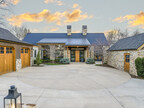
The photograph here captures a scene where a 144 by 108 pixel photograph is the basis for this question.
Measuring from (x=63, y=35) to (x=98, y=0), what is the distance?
1350 centimetres

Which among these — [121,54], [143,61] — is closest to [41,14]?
[121,54]

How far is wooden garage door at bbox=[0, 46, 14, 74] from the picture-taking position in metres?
8.35

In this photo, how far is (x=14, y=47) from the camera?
9.71 m

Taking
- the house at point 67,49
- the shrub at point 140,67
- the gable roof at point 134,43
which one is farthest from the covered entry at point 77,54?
the shrub at point 140,67

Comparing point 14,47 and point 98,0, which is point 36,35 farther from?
point 98,0

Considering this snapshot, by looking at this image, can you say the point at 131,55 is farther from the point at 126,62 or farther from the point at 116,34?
the point at 116,34

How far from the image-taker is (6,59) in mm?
8898

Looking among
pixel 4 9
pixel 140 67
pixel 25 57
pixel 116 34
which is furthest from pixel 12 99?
pixel 116 34

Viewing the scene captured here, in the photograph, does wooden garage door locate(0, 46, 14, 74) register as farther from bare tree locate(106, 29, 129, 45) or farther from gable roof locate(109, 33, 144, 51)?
bare tree locate(106, 29, 129, 45)

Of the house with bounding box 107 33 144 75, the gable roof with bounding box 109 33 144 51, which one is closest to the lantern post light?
the house with bounding box 107 33 144 75

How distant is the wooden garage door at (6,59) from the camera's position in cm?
835

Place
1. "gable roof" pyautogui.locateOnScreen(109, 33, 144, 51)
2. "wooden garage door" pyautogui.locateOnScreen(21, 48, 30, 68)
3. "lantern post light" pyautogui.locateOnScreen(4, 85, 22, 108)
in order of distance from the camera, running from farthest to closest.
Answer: "wooden garage door" pyautogui.locateOnScreen(21, 48, 30, 68) < "gable roof" pyautogui.locateOnScreen(109, 33, 144, 51) < "lantern post light" pyautogui.locateOnScreen(4, 85, 22, 108)

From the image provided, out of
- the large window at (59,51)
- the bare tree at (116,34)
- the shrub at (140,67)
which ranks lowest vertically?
the shrub at (140,67)

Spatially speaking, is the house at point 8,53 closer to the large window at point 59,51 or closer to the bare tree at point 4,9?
the bare tree at point 4,9
